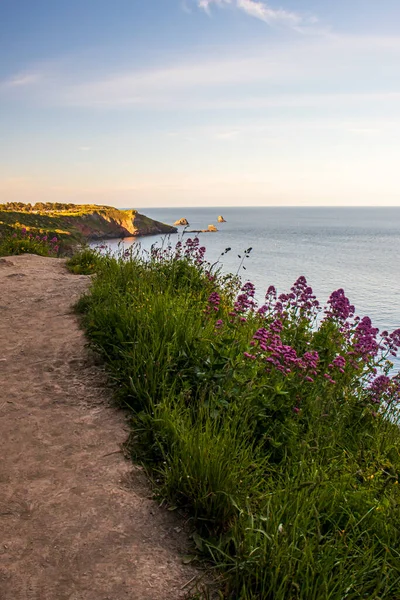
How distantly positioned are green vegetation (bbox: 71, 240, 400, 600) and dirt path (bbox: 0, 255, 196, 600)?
257 millimetres

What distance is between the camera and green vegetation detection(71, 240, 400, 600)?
8.78 ft

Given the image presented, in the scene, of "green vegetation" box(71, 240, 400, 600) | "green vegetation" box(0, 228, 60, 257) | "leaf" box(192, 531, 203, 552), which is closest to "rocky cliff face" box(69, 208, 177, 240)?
"green vegetation" box(0, 228, 60, 257)

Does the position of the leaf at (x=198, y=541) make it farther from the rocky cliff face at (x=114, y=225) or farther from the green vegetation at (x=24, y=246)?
the rocky cliff face at (x=114, y=225)

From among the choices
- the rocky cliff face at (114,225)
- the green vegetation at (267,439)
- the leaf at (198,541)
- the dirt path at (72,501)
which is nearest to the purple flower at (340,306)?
the green vegetation at (267,439)

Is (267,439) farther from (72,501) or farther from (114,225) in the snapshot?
(114,225)

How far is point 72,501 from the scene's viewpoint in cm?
336

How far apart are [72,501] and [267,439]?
71.8 inches

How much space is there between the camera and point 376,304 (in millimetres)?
21891

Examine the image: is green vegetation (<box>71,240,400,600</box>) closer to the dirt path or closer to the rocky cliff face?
the dirt path

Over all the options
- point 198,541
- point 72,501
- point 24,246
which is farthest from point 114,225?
point 198,541

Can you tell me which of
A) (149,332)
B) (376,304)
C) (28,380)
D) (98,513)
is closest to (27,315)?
(28,380)

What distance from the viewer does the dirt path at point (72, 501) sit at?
2.71 meters

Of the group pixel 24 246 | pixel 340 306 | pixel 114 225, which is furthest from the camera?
pixel 114 225

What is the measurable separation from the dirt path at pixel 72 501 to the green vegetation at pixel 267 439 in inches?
10.1
